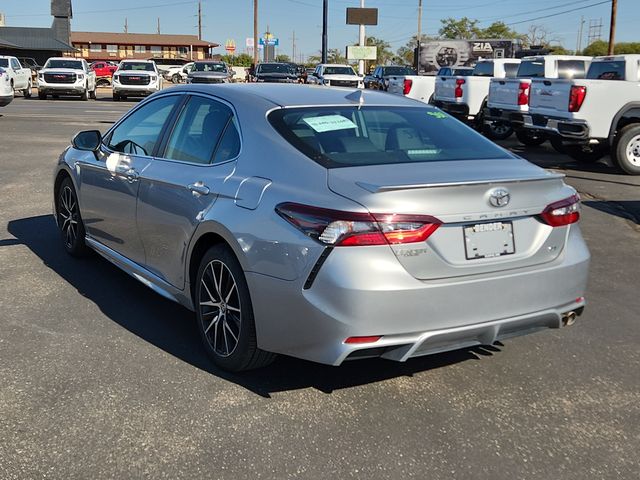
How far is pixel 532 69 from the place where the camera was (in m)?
16.9

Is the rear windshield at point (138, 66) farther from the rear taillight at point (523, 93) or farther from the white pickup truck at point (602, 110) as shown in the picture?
the white pickup truck at point (602, 110)

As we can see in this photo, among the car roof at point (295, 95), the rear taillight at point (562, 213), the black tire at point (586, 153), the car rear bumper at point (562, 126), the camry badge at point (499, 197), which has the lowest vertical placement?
the black tire at point (586, 153)

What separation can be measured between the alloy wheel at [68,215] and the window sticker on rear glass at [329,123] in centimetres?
288

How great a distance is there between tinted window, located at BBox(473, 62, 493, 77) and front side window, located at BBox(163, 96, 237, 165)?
17.4 m

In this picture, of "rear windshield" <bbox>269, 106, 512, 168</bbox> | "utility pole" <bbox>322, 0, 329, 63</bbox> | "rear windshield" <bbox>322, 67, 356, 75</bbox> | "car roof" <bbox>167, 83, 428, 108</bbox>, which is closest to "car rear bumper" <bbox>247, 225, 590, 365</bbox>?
"rear windshield" <bbox>269, 106, 512, 168</bbox>

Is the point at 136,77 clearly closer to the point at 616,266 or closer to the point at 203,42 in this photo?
the point at 616,266

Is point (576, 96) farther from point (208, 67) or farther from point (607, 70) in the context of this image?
point (208, 67)

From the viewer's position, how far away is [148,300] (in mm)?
5340

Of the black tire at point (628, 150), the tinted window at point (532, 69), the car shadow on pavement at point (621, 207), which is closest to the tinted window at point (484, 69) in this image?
the tinted window at point (532, 69)

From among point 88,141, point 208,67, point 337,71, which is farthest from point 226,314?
point 208,67

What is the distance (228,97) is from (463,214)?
1.78m

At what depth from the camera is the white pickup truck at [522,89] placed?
14.5 m

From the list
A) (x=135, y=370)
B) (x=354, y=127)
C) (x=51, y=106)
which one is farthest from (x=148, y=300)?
(x=51, y=106)

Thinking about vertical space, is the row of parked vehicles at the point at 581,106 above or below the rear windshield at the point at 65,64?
below
